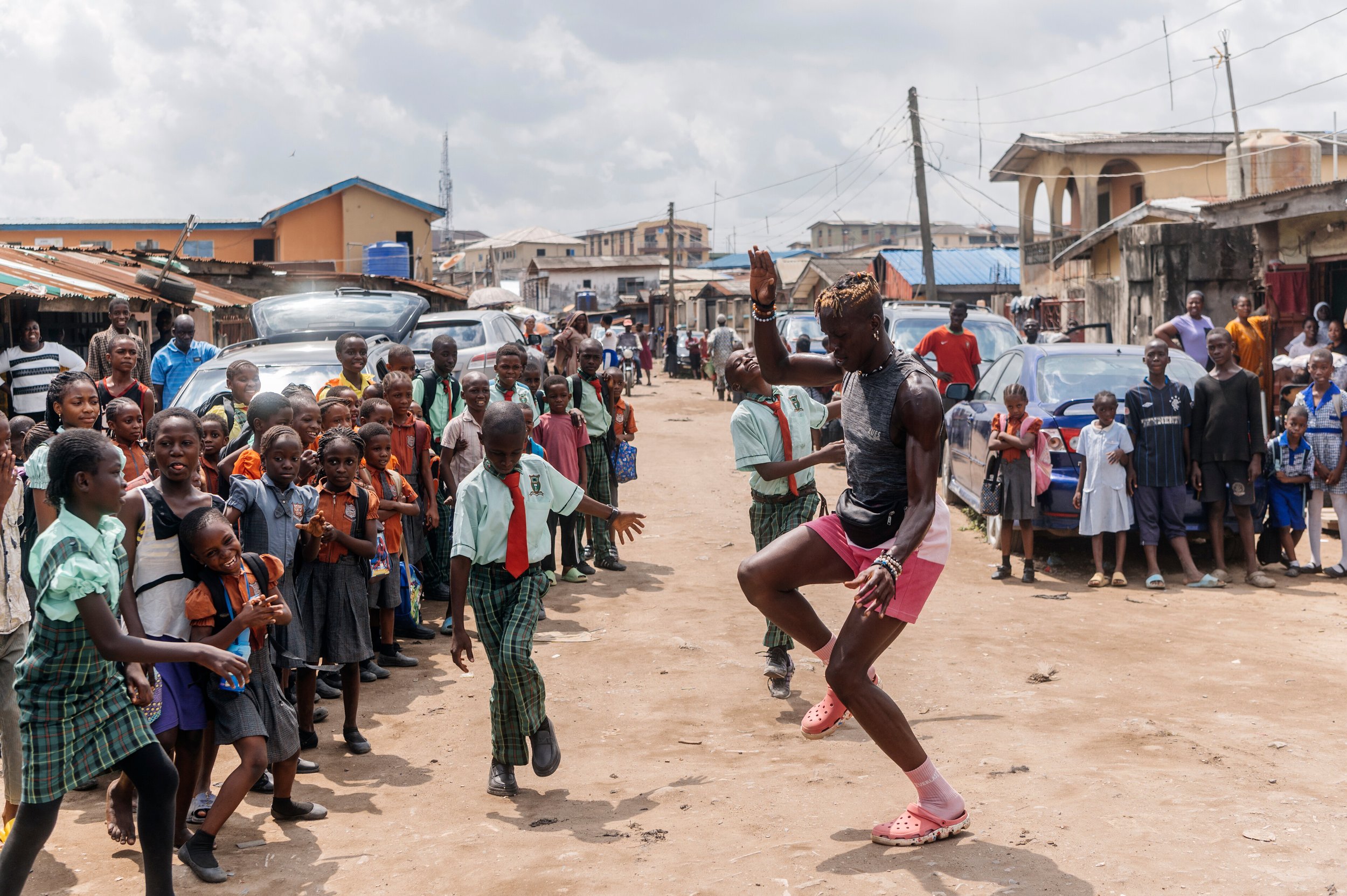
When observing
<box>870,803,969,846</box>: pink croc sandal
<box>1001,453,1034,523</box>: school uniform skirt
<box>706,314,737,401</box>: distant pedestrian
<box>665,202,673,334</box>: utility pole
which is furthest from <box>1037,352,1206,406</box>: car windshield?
<box>665,202,673,334</box>: utility pole

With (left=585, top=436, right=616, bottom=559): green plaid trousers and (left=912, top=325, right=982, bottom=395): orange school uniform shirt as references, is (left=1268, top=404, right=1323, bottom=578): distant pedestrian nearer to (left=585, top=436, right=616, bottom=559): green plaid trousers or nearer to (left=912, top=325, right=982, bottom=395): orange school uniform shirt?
(left=912, top=325, right=982, bottom=395): orange school uniform shirt

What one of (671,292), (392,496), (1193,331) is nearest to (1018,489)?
(1193,331)

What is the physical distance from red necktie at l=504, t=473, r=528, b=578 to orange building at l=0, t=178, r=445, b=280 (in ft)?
115

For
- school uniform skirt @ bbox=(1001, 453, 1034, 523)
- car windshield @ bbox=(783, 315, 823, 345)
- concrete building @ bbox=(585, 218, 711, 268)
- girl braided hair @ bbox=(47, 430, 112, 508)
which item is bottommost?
school uniform skirt @ bbox=(1001, 453, 1034, 523)

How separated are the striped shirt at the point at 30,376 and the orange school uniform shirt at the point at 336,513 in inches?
186

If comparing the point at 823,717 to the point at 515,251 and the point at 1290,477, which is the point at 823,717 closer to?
the point at 1290,477

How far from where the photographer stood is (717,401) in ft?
91.8

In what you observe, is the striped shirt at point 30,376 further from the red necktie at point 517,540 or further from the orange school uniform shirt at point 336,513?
the red necktie at point 517,540

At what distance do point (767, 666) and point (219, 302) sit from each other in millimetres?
14277

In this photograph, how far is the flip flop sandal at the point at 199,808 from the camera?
Answer: 4695 mm

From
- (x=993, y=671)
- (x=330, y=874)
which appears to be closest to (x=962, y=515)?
(x=993, y=671)

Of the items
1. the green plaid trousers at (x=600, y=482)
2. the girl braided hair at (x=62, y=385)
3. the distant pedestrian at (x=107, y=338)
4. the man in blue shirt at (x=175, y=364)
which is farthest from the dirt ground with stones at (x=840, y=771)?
the distant pedestrian at (x=107, y=338)

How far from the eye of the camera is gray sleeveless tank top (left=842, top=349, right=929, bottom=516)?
4.43 meters

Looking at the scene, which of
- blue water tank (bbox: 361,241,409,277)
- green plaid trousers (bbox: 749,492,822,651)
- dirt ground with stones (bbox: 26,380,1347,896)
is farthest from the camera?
blue water tank (bbox: 361,241,409,277)
